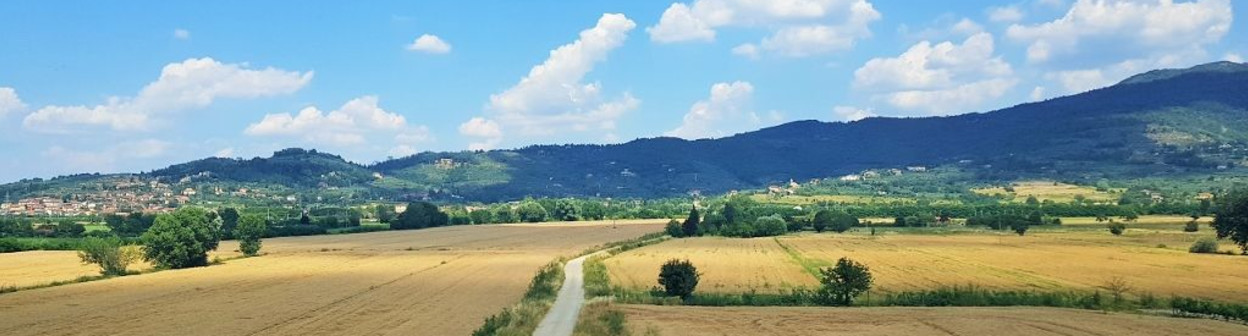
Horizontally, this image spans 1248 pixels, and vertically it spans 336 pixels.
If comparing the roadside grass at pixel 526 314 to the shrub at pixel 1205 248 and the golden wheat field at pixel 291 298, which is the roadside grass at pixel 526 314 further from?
the shrub at pixel 1205 248

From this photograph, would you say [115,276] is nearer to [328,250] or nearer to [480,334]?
[328,250]

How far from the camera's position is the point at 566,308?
43.8m

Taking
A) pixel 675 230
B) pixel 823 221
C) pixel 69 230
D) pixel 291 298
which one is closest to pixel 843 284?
pixel 291 298

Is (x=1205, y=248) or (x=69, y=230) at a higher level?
(x=69, y=230)

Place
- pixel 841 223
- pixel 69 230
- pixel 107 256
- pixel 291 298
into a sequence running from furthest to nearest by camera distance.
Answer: pixel 841 223 → pixel 69 230 → pixel 107 256 → pixel 291 298

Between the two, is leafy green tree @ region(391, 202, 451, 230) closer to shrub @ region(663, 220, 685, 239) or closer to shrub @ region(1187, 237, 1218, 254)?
shrub @ region(663, 220, 685, 239)

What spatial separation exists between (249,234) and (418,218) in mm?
76753

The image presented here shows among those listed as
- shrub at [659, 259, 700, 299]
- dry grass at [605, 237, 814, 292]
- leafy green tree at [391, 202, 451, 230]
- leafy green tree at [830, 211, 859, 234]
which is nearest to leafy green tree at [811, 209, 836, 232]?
leafy green tree at [830, 211, 859, 234]

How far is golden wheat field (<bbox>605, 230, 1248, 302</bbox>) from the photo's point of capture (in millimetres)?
56500

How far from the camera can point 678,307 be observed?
44438 millimetres

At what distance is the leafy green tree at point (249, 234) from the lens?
4053 inches

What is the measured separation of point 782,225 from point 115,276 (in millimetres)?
104802

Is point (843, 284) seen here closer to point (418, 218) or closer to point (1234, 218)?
point (1234, 218)

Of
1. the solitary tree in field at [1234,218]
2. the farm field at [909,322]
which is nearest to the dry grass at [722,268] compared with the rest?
the farm field at [909,322]
